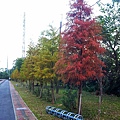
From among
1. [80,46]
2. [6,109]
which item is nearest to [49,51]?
[6,109]

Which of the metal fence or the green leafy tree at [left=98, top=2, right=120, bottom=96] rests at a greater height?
the green leafy tree at [left=98, top=2, right=120, bottom=96]

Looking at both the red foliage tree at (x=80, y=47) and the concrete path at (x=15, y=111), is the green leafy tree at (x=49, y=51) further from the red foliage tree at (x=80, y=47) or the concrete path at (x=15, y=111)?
the red foliage tree at (x=80, y=47)

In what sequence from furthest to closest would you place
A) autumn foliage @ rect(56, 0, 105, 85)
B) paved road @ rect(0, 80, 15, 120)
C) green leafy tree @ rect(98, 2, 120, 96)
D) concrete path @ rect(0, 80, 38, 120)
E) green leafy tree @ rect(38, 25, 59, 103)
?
green leafy tree @ rect(98, 2, 120, 96), green leafy tree @ rect(38, 25, 59, 103), paved road @ rect(0, 80, 15, 120), concrete path @ rect(0, 80, 38, 120), autumn foliage @ rect(56, 0, 105, 85)

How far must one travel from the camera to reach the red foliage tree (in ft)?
36.8

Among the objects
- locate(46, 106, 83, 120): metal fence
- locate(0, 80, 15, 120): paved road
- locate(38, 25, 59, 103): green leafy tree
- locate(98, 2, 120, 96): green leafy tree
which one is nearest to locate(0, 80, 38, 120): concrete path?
locate(0, 80, 15, 120): paved road

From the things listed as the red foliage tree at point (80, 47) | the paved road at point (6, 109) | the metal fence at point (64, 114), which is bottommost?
the paved road at point (6, 109)

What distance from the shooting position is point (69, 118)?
444 inches

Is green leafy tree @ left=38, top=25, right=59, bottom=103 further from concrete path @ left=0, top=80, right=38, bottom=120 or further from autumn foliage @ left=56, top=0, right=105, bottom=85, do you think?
autumn foliage @ left=56, top=0, right=105, bottom=85

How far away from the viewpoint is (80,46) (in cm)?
1134

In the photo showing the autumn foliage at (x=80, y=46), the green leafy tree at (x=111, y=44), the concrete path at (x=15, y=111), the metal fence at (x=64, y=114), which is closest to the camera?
the metal fence at (x=64, y=114)

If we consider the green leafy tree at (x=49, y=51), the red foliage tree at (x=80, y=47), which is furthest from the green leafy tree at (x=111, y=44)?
the red foliage tree at (x=80, y=47)

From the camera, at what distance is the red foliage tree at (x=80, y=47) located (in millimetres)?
11219

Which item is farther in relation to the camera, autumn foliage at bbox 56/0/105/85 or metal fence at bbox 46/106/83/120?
autumn foliage at bbox 56/0/105/85

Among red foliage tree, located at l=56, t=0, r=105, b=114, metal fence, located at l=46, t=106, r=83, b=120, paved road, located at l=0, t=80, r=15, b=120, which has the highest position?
red foliage tree, located at l=56, t=0, r=105, b=114
